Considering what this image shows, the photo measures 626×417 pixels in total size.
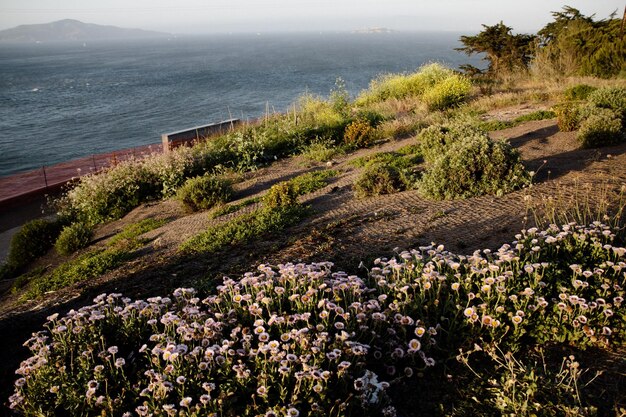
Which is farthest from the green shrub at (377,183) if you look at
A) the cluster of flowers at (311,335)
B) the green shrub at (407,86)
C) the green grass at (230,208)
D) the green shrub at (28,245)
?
the green shrub at (407,86)

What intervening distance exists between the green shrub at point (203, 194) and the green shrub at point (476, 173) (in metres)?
4.75

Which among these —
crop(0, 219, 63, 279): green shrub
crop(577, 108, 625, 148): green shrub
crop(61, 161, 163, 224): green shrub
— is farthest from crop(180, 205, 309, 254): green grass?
crop(577, 108, 625, 148): green shrub

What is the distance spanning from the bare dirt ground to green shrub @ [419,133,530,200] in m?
0.21

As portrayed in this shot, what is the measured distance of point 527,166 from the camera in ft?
29.8

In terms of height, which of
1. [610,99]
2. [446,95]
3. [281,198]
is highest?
[610,99]

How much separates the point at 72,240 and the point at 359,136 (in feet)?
28.2

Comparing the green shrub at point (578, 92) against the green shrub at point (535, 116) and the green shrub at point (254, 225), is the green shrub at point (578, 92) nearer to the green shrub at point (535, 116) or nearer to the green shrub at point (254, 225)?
the green shrub at point (535, 116)

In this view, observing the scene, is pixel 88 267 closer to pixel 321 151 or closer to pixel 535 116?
pixel 321 151

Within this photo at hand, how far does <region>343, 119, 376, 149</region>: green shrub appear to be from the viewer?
14.9m

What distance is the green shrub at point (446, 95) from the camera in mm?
19203

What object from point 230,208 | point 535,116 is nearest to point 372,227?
point 230,208

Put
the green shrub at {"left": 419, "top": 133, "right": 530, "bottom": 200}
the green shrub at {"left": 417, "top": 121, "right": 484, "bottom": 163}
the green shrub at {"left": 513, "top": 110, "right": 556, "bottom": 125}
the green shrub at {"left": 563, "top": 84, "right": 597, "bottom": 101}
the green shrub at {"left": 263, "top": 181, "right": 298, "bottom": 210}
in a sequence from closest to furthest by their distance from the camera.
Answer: the green shrub at {"left": 419, "top": 133, "right": 530, "bottom": 200} → the green shrub at {"left": 263, "top": 181, "right": 298, "bottom": 210} → the green shrub at {"left": 417, "top": 121, "right": 484, "bottom": 163} → the green shrub at {"left": 513, "top": 110, "right": 556, "bottom": 125} → the green shrub at {"left": 563, "top": 84, "right": 597, "bottom": 101}

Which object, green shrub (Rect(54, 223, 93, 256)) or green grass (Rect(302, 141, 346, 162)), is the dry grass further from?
green shrub (Rect(54, 223, 93, 256))

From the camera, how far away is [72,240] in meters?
10.1
